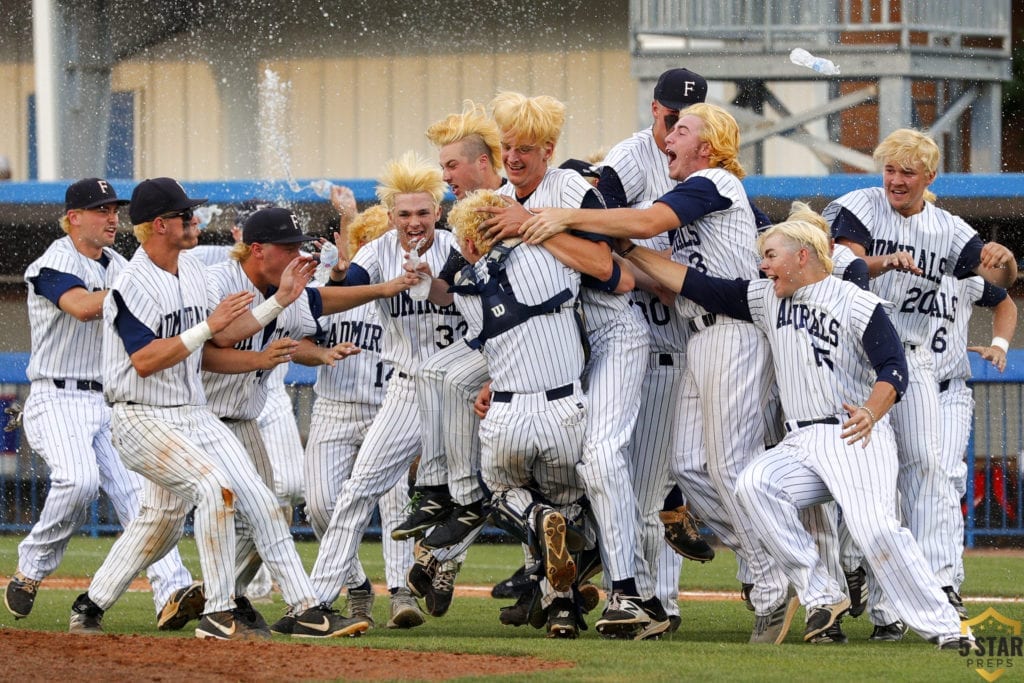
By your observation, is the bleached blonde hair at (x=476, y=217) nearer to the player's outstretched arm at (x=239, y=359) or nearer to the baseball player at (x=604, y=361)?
the baseball player at (x=604, y=361)

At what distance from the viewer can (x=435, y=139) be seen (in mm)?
7074

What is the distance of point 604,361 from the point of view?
657 cm

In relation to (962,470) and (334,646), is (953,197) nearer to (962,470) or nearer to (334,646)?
(962,470)

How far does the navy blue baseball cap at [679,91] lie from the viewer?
23.0 feet

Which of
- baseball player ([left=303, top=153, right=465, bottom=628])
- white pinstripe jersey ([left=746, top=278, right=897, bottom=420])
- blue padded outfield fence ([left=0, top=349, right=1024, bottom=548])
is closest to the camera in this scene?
white pinstripe jersey ([left=746, top=278, right=897, bottom=420])

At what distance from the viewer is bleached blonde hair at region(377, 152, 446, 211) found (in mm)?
7102

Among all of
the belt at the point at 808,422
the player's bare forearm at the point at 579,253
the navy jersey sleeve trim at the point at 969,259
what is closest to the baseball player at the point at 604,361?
the player's bare forearm at the point at 579,253

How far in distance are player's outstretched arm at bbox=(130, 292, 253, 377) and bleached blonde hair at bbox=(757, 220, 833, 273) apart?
6.72ft

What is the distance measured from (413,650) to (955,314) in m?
2.94

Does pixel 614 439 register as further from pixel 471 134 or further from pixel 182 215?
pixel 182 215

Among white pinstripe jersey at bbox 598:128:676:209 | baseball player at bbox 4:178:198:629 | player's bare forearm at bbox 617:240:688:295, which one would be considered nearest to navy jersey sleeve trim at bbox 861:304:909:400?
player's bare forearm at bbox 617:240:688:295

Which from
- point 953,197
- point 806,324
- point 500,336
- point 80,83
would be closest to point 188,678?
point 500,336

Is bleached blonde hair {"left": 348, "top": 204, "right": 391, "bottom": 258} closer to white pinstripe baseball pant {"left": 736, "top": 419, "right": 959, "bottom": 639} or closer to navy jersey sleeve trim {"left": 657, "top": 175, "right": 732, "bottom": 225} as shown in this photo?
navy jersey sleeve trim {"left": 657, "top": 175, "right": 732, "bottom": 225}

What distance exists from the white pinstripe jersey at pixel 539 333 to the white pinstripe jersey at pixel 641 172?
0.73m
